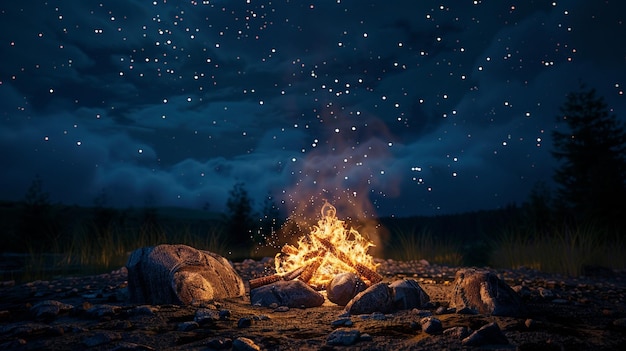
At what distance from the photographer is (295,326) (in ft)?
14.6

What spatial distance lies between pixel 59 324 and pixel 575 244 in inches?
431

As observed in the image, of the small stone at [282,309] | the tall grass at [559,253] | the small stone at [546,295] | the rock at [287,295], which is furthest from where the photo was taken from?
the tall grass at [559,253]

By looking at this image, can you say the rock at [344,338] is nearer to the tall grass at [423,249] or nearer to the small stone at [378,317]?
the small stone at [378,317]

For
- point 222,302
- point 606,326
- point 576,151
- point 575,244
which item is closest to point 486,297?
point 606,326

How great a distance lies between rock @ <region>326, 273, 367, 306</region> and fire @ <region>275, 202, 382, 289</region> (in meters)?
0.69

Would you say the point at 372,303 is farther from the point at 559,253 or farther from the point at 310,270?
the point at 559,253

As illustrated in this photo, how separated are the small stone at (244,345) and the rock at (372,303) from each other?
1.78 metres

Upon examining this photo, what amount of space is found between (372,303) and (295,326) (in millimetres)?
1051

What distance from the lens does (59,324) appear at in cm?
463

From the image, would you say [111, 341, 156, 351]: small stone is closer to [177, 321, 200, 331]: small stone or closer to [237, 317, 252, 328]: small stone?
[177, 321, 200, 331]: small stone

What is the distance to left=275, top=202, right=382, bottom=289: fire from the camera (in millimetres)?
6855

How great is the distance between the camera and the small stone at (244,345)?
3.45 meters

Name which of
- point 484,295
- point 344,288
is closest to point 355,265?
point 344,288

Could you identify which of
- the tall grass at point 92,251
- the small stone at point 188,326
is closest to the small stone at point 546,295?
the small stone at point 188,326
